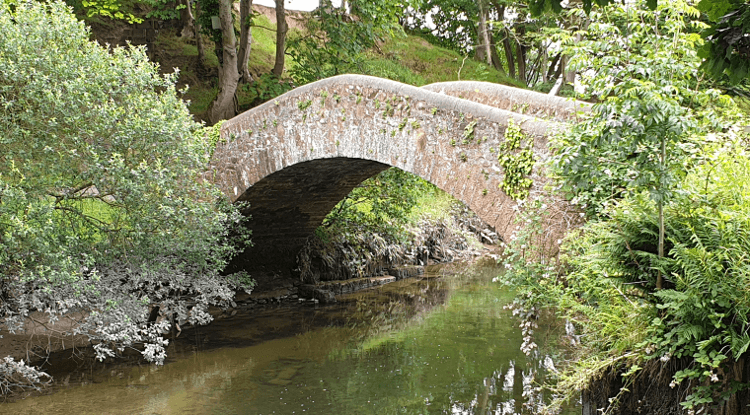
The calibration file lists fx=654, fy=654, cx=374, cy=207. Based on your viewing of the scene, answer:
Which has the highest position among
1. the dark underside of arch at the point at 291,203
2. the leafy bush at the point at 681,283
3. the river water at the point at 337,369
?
the leafy bush at the point at 681,283

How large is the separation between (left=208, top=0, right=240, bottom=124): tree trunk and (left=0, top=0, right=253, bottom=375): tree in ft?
17.2

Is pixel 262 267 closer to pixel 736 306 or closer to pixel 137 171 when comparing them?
pixel 137 171

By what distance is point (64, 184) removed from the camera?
791cm

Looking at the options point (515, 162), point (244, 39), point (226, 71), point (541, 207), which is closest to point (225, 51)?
point (226, 71)

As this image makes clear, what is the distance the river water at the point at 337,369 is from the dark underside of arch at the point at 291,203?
1.56m

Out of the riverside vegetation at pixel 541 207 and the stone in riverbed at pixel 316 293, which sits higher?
the riverside vegetation at pixel 541 207

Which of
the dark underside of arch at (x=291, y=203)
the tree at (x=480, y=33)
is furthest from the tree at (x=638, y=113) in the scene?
the tree at (x=480, y=33)

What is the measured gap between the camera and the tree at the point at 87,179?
24.2 feet

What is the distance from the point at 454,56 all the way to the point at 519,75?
2.52 metres

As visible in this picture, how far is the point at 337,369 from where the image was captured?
8.33 meters

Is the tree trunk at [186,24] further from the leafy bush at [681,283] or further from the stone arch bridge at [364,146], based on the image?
the leafy bush at [681,283]

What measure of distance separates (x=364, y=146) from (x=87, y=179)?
350 cm

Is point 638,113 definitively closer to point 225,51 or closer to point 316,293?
point 316,293

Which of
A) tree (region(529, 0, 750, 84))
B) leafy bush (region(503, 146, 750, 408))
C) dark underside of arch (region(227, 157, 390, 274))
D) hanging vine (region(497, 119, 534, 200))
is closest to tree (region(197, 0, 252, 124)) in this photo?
dark underside of arch (region(227, 157, 390, 274))
